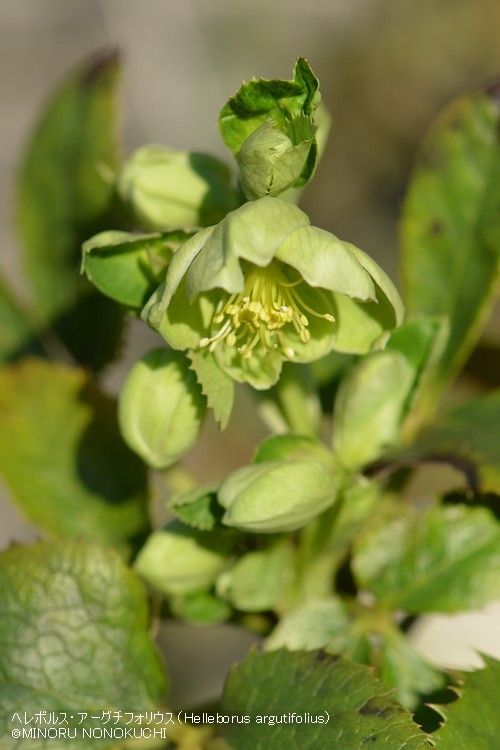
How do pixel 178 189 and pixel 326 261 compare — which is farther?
pixel 178 189

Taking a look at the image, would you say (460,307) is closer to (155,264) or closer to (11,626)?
(155,264)

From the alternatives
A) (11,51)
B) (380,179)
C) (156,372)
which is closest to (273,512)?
(156,372)

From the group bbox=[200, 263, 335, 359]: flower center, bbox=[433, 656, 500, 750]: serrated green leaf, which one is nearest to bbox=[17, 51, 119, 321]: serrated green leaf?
bbox=[200, 263, 335, 359]: flower center

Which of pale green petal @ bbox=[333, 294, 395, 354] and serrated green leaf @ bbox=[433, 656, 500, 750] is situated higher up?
pale green petal @ bbox=[333, 294, 395, 354]

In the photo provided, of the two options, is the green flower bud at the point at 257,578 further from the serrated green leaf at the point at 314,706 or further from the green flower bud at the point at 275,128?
the green flower bud at the point at 275,128

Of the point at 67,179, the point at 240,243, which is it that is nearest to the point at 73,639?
the point at 240,243

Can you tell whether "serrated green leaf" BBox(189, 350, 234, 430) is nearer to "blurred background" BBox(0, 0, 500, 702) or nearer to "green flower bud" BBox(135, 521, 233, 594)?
"green flower bud" BBox(135, 521, 233, 594)

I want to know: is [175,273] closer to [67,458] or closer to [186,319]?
[186,319]

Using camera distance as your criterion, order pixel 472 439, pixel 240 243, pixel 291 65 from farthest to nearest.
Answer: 1. pixel 291 65
2. pixel 472 439
3. pixel 240 243
